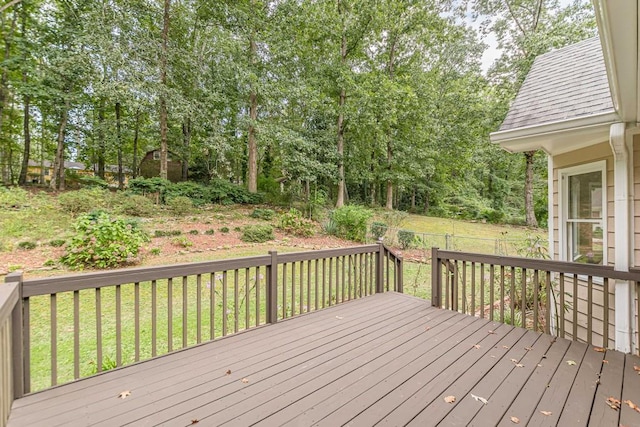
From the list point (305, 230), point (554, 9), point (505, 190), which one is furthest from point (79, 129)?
point (505, 190)

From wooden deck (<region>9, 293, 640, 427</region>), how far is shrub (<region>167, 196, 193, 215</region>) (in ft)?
27.5

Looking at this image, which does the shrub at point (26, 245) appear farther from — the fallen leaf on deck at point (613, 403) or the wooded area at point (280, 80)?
the fallen leaf on deck at point (613, 403)

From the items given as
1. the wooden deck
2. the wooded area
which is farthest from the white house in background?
the wooded area

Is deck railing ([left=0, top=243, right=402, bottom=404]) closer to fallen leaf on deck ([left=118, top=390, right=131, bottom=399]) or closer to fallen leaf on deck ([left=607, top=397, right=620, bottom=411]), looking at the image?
fallen leaf on deck ([left=118, top=390, right=131, bottom=399])

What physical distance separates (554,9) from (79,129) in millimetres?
22796

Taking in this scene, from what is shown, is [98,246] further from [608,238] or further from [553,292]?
[608,238]

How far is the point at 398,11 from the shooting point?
44.2 feet

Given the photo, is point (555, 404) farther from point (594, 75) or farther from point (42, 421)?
point (594, 75)

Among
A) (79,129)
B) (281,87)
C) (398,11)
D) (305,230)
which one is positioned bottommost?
(305,230)

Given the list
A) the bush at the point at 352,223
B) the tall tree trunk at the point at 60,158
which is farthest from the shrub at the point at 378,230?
the tall tree trunk at the point at 60,158

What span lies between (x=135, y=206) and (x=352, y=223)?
6783 mm

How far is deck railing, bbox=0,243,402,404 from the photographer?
198cm

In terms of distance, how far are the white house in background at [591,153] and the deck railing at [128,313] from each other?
7.57 feet

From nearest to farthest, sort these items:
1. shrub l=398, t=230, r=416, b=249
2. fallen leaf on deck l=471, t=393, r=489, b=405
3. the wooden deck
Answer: the wooden deck < fallen leaf on deck l=471, t=393, r=489, b=405 < shrub l=398, t=230, r=416, b=249
